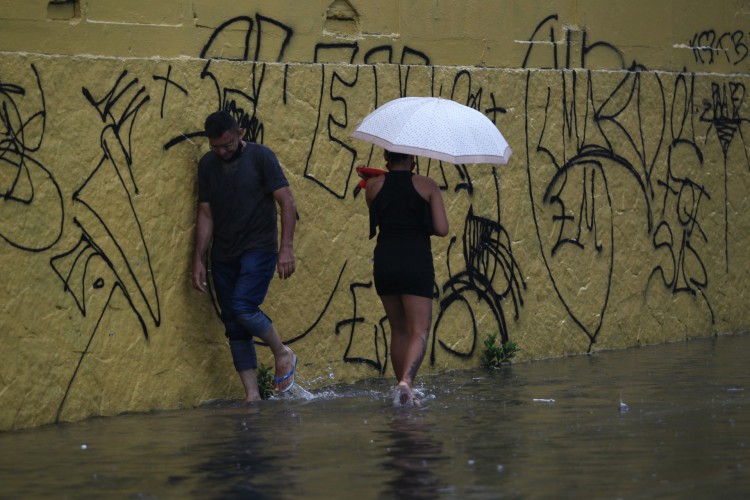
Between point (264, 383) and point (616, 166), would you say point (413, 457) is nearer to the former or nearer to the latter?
point (264, 383)

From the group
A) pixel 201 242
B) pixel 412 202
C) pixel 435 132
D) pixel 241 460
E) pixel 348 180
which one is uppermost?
pixel 435 132

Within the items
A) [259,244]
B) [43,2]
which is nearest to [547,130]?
[259,244]

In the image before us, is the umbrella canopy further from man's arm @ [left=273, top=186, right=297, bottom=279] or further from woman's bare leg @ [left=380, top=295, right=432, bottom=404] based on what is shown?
woman's bare leg @ [left=380, top=295, right=432, bottom=404]

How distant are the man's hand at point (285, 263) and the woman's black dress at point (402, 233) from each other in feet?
1.82

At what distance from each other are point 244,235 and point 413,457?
2.55m

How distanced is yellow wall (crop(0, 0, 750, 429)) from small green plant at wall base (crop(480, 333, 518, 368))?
3.8 inches

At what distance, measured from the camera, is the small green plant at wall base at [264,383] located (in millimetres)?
9227

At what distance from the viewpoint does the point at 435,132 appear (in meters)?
8.48

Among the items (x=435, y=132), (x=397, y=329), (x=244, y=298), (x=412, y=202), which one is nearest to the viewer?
(x=435, y=132)

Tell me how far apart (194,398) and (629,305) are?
176 inches

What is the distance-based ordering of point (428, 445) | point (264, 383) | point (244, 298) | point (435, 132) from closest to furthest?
point (428, 445), point (435, 132), point (244, 298), point (264, 383)

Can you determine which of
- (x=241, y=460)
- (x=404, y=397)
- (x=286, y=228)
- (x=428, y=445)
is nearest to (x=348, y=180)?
(x=286, y=228)

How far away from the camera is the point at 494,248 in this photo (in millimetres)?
11047

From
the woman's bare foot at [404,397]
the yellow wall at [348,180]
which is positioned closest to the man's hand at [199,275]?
the yellow wall at [348,180]
